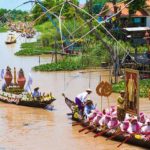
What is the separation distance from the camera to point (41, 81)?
29781mm

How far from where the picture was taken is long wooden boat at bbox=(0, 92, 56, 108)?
21680mm

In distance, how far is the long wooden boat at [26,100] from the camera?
2168cm

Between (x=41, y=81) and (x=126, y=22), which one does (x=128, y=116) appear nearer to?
(x=41, y=81)

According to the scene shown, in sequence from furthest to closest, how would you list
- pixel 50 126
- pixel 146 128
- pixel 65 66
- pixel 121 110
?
pixel 65 66
pixel 50 126
pixel 121 110
pixel 146 128

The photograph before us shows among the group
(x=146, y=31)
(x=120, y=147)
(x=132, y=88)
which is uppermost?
(x=146, y=31)

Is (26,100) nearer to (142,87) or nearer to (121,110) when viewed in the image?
(142,87)

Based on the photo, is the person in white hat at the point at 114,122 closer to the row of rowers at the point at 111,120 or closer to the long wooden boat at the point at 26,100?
the row of rowers at the point at 111,120

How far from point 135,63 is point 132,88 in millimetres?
12366

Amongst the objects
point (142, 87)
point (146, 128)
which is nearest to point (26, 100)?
point (142, 87)

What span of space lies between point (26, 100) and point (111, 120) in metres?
6.64

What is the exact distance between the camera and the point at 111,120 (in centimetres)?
1638

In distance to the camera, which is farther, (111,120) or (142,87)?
(142,87)

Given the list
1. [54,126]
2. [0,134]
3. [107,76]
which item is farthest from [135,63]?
[0,134]

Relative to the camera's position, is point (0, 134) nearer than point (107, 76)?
Yes
